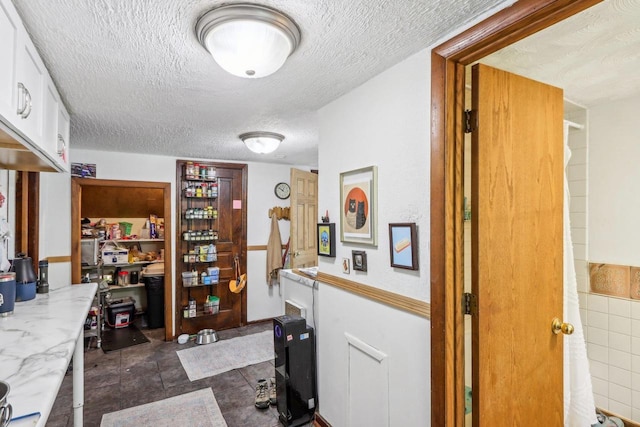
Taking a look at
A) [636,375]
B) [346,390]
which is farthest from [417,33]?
[636,375]

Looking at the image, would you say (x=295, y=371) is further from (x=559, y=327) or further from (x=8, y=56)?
(x=8, y=56)

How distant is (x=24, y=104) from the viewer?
1.27 m

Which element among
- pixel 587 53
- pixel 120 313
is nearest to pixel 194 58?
pixel 587 53

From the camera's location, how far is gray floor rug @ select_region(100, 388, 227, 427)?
7.83 feet

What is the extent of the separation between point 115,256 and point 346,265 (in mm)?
3990

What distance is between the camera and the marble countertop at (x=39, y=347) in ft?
3.20

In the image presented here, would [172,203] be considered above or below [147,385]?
above

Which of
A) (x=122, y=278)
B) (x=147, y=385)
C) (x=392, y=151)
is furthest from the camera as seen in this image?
(x=122, y=278)

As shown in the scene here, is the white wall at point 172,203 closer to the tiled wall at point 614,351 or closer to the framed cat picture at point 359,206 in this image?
the framed cat picture at point 359,206

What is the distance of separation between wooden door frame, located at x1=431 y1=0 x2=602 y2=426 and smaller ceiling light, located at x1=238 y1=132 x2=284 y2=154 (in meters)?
1.88

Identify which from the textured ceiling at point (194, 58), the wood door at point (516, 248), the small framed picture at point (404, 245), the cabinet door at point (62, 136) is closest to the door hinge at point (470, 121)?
the wood door at point (516, 248)

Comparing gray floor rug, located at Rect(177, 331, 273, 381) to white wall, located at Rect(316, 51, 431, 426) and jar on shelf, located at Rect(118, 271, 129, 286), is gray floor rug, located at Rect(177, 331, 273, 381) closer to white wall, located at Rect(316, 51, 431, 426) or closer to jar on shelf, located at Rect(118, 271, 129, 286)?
white wall, located at Rect(316, 51, 431, 426)

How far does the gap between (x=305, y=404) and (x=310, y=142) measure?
2373 mm

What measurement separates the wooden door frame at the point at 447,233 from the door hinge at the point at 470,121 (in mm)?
34
